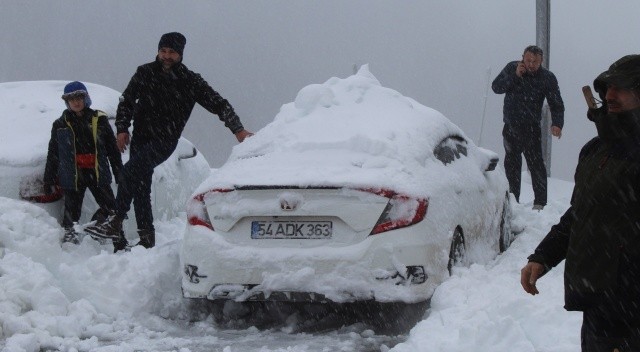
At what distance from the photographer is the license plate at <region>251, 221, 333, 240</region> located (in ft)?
A: 18.6

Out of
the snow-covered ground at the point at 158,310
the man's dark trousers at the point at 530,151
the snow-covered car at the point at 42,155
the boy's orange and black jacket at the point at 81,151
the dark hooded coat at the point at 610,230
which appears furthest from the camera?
the man's dark trousers at the point at 530,151

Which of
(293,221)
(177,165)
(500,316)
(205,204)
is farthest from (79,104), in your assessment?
(500,316)

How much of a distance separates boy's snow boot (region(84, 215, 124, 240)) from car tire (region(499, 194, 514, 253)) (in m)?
3.15

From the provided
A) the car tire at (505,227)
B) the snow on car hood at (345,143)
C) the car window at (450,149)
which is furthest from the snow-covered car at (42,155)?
the car tire at (505,227)

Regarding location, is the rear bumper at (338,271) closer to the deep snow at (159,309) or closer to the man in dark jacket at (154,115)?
the deep snow at (159,309)

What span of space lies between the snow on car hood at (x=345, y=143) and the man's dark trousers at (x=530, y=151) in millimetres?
3736

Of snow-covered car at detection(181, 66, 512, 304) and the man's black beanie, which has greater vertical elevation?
the man's black beanie

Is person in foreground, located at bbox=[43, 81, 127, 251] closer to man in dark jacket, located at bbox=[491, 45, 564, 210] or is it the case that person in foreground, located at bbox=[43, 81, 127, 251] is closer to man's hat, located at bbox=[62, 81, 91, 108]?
man's hat, located at bbox=[62, 81, 91, 108]

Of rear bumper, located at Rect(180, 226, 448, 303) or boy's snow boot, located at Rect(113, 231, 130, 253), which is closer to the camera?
rear bumper, located at Rect(180, 226, 448, 303)

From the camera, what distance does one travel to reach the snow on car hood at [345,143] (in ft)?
19.1

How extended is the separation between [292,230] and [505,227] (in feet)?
10.5

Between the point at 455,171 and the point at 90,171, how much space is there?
318 centimetres

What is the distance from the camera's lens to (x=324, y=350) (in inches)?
211

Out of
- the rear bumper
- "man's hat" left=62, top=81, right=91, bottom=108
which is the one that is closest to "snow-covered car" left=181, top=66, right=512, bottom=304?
the rear bumper
